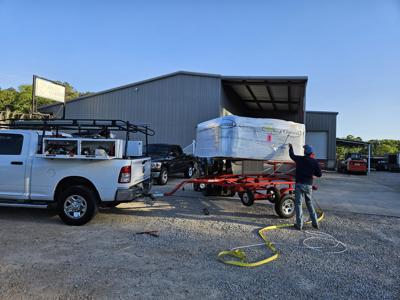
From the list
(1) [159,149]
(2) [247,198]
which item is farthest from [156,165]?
(2) [247,198]

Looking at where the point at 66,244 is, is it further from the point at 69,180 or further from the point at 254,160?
the point at 254,160

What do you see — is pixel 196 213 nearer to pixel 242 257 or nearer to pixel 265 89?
pixel 242 257

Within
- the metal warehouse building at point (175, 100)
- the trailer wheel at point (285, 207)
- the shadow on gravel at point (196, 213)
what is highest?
the metal warehouse building at point (175, 100)

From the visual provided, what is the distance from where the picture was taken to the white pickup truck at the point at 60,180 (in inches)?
242

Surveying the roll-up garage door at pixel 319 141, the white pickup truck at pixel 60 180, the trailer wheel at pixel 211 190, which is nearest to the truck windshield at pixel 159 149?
the trailer wheel at pixel 211 190

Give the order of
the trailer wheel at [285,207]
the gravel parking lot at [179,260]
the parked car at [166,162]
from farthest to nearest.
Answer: the parked car at [166,162]
the trailer wheel at [285,207]
the gravel parking lot at [179,260]

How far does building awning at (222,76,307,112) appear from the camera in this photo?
18703 millimetres

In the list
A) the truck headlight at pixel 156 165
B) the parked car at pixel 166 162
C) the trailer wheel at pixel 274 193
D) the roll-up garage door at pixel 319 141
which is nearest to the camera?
the trailer wheel at pixel 274 193

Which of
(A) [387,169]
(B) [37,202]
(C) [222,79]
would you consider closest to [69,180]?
(B) [37,202]

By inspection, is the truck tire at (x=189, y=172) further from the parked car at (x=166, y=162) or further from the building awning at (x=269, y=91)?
the building awning at (x=269, y=91)

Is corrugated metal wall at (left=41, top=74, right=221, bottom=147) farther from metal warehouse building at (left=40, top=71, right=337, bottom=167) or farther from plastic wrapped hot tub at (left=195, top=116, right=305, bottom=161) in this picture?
plastic wrapped hot tub at (left=195, top=116, right=305, bottom=161)

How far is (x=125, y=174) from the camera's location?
6.17m

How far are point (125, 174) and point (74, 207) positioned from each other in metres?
1.18

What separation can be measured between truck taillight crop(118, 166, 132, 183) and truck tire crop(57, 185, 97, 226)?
0.65m
